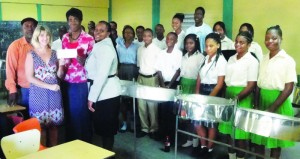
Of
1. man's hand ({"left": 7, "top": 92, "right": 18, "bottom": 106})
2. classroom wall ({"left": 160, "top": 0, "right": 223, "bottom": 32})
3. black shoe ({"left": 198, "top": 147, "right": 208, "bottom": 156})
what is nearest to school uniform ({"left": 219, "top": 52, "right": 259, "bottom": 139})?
black shoe ({"left": 198, "top": 147, "right": 208, "bottom": 156})

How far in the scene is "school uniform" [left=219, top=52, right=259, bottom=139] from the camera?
2.45 m

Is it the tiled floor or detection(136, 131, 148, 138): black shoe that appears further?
detection(136, 131, 148, 138): black shoe

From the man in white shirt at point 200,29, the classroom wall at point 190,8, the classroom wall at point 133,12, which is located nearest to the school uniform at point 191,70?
the man in white shirt at point 200,29

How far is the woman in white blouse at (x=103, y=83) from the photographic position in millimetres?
2406

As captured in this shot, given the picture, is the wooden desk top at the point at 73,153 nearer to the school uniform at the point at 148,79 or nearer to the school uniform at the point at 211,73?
the school uniform at the point at 211,73

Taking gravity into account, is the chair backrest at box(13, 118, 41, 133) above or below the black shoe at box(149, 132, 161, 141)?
above

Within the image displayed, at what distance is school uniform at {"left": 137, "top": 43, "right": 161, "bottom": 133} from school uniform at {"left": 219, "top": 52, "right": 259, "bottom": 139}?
3.43 ft

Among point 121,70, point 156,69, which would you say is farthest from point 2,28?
point 156,69

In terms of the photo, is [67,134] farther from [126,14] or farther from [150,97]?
[126,14]

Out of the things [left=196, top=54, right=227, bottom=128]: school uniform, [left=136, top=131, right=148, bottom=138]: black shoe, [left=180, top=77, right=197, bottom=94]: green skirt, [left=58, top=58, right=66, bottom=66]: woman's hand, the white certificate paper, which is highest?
the white certificate paper

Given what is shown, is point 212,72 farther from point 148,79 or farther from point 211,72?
point 148,79

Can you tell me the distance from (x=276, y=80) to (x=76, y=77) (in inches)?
64.1

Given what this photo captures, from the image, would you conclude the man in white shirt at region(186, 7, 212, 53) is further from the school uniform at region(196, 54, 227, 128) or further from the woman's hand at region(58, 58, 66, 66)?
the woman's hand at region(58, 58, 66, 66)

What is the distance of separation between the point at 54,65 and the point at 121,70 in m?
1.58
